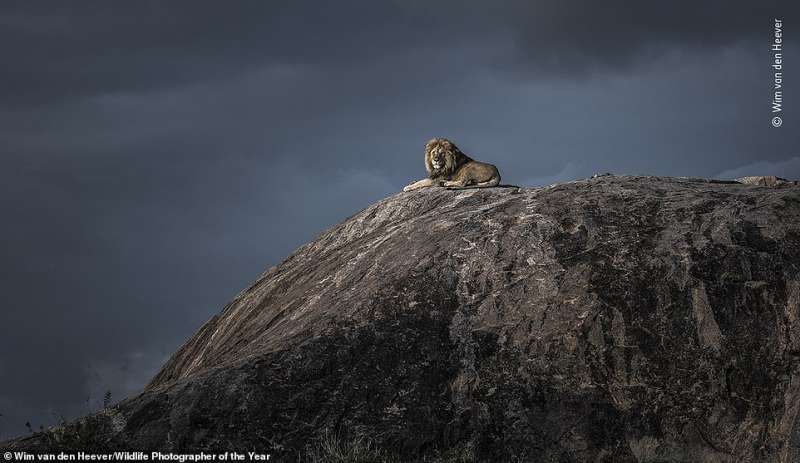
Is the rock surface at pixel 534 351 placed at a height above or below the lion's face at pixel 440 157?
below

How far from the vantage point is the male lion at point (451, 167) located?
23.9 metres

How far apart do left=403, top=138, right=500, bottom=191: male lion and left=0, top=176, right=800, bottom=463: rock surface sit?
27.7ft

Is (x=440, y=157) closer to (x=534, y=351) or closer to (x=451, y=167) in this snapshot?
(x=451, y=167)

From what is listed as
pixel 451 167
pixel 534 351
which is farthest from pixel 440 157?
pixel 534 351

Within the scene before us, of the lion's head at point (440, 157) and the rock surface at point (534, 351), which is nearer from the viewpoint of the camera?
the rock surface at point (534, 351)

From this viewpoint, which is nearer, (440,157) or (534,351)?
(534,351)

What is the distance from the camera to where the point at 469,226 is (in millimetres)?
15008

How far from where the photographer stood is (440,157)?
79.3ft

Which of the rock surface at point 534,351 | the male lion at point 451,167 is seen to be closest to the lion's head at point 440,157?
the male lion at point 451,167

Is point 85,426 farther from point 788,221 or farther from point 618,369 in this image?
point 788,221

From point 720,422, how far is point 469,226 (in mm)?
5044

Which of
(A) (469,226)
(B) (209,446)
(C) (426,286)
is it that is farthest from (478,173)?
(B) (209,446)

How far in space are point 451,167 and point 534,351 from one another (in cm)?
1209

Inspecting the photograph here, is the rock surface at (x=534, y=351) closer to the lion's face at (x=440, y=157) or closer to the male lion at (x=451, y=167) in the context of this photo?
the male lion at (x=451, y=167)
